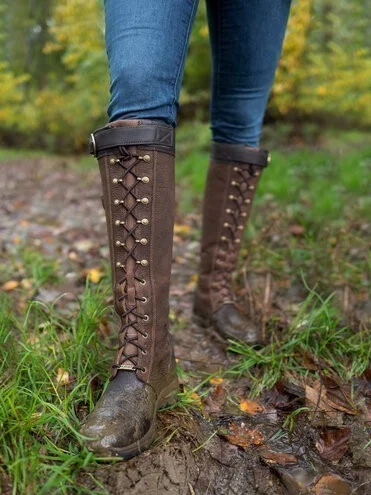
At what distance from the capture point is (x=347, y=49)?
692cm

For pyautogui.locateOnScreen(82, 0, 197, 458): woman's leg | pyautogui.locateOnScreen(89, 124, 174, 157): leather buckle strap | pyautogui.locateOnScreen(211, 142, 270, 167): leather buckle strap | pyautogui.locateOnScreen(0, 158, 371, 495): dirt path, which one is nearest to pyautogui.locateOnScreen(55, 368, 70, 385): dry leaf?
pyautogui.locateOnScreen(82, 0, 197, 458): woman's leg

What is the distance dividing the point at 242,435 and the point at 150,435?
0.28m

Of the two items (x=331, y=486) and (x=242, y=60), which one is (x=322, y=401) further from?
(x=242, y=60)

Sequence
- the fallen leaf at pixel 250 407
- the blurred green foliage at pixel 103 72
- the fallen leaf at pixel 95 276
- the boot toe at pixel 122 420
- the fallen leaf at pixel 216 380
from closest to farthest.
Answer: the boot toe at pixel 122 420, the fallen leaf at pixel 250 407, the fallen leaf at pixel 216 380, the fallen leaf at pixel 95 276, the blurred green foliage at pixel 103 72

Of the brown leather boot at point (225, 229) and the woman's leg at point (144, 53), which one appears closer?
the woman's leg at point (144, 53)

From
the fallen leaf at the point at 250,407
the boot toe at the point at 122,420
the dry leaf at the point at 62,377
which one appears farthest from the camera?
the fallen leaf at the point at 250,407

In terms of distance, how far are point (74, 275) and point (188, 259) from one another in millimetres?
699

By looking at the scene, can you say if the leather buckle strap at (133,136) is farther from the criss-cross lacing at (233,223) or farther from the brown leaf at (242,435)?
the brown leaf at (242,435)

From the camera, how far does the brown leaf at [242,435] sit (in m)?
1.20

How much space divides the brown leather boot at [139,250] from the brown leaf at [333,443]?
0.43 m

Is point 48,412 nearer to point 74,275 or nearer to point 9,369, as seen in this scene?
point 9,369

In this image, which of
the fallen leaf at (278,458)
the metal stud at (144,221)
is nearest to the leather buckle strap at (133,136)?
the metal stud at (144,221)

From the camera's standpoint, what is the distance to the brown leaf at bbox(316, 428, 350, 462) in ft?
3.80

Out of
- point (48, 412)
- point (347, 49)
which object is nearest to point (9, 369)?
point (48, 412)
